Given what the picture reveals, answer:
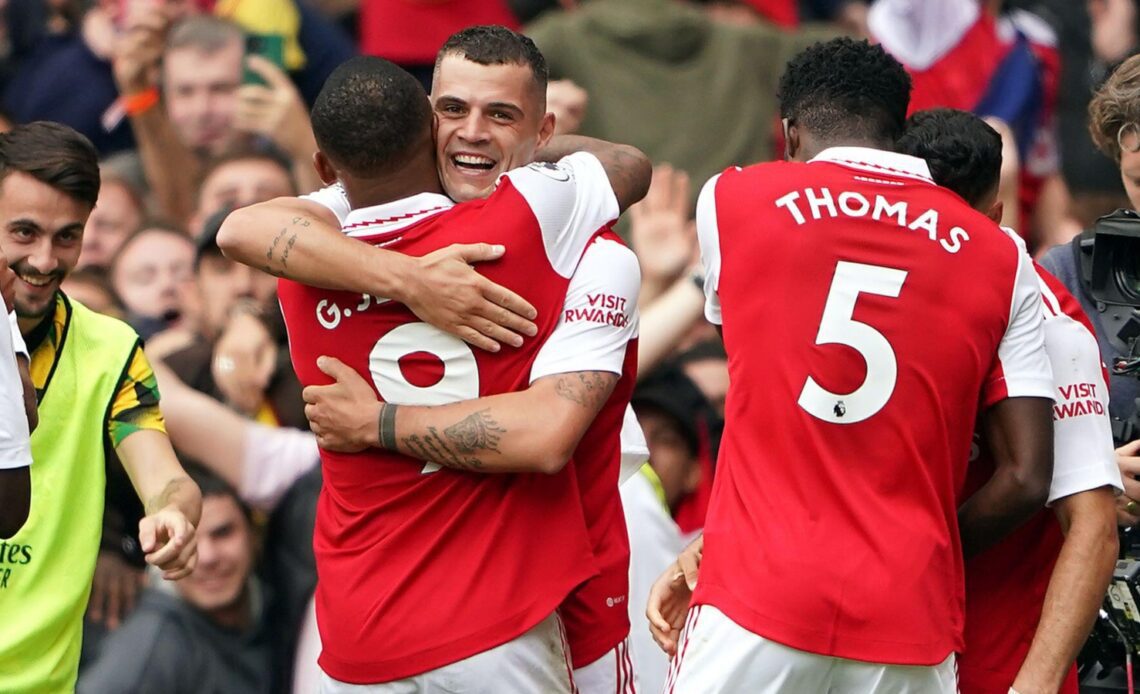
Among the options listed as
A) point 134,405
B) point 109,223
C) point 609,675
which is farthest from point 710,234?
point 109,223

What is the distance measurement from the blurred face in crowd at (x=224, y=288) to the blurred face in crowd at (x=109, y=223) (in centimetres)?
99

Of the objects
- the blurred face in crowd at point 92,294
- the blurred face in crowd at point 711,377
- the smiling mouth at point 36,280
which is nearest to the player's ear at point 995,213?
the smiling mouth at point 36,280

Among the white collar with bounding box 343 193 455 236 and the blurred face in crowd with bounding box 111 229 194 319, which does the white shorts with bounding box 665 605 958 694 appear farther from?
the blurred face in crowd with bounding box 111 229 194 319

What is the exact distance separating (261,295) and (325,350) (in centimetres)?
303

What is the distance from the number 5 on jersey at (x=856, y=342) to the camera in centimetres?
385

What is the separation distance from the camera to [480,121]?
4.47 metres

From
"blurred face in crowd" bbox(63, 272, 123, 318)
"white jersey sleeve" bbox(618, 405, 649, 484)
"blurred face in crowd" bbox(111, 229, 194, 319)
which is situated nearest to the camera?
"white jersey sleeve" bbox(618, 405, 649, 484)

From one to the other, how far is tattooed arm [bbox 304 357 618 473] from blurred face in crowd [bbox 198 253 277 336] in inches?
120

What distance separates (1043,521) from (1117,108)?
109cm

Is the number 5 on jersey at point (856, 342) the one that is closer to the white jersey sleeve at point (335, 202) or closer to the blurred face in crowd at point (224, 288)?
the white jersey sleeve at point (335, 202)

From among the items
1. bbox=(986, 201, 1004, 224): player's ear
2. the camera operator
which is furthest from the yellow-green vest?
the camera operator

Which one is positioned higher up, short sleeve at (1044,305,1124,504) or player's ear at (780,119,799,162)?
player's ear at (780,119,799,162)

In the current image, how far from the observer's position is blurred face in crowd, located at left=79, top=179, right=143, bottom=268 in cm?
813

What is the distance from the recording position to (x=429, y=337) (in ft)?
13.6
